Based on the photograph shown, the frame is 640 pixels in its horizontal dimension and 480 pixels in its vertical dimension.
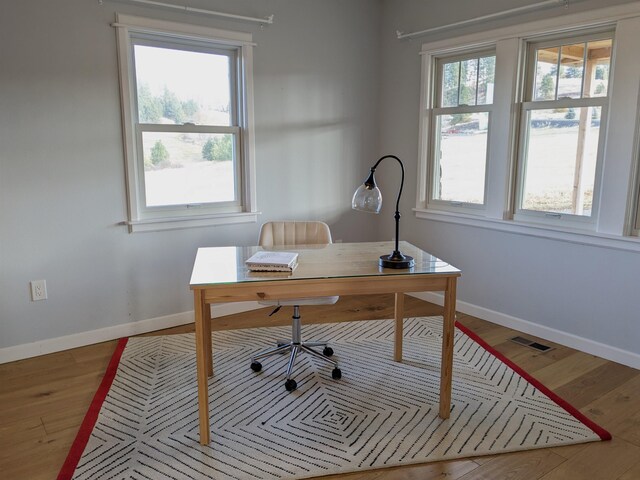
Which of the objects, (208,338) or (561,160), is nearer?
(208,338)

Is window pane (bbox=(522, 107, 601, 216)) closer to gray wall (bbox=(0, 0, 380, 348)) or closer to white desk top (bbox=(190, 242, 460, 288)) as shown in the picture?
white desk top (bbox=(190, 242, 460, 288))

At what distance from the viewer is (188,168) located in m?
3.65

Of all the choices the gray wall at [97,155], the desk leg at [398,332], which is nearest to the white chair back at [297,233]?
the desk leg at [398,332]

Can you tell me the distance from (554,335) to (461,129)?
1763mm

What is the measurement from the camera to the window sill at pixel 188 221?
3.38 meters

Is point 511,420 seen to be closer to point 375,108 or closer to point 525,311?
point 525,311

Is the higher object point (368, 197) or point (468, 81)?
point (468, 81)

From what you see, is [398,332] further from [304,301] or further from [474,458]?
[474,458]

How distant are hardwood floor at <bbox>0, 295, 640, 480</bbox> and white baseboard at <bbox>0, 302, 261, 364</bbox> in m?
0.06

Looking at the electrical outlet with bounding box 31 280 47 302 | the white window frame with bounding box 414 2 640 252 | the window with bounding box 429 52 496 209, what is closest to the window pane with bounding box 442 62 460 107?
the window with bounding box 429 52 496 209

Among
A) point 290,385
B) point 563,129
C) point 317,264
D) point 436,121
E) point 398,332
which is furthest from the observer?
point 436,121

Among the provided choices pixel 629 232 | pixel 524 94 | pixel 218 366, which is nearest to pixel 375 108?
pixel 524 94

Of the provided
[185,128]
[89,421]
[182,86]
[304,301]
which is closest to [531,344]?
[304,301]

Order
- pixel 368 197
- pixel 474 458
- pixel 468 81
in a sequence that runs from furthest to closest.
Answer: pixel 468 81 → pixel 368 197 → pixel 474 458
